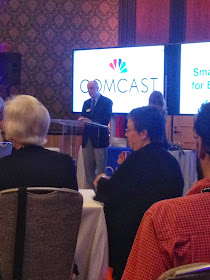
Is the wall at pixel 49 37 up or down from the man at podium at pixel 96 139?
up

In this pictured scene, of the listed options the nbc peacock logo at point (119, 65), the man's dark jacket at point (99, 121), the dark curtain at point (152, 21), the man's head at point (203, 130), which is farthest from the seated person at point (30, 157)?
the dark curtain at point (152, 21)

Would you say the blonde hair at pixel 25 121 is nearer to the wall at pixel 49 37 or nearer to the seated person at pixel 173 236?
the seated person at pixel 173 236

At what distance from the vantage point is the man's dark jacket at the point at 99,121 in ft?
19.1

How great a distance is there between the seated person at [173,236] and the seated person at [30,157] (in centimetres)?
109

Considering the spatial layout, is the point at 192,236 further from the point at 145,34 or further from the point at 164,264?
the point at 145,34

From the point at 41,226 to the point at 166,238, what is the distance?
0.98 m

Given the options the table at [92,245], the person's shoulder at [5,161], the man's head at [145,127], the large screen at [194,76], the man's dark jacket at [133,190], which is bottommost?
the table at [92,245]

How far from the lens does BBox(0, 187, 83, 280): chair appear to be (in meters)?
1.94

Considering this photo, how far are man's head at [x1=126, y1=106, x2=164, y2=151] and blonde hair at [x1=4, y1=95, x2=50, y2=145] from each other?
0.57 meters

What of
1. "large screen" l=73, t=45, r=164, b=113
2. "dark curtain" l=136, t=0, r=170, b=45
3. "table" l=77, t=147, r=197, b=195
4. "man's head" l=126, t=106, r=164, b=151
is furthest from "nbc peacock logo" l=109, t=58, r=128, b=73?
"man's head" l=126, t=106, r=164, b=151

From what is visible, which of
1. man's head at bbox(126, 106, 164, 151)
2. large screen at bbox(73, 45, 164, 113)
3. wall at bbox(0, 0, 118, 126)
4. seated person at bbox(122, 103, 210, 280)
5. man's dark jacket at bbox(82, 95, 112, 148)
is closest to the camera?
seated person at bbox(122, 103, 210, 280)

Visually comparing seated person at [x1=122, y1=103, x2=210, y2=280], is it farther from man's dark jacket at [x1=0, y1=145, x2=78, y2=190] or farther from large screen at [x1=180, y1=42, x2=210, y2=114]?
large screen at [x1=180, y1=42, x2=210, y2=114]

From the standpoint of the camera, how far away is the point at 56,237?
2.03 meters

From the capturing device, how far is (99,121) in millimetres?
6004
